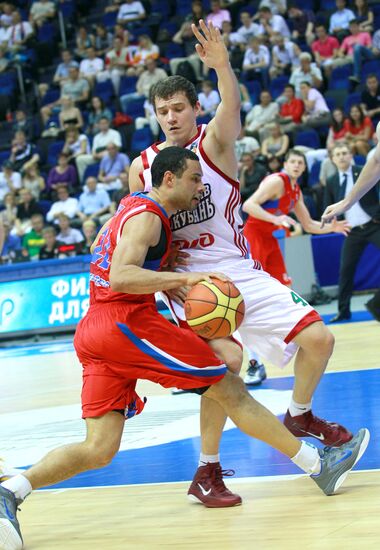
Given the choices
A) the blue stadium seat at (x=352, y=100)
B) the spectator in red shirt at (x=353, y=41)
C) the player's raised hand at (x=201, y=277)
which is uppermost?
the spectator in red shirt at (x=353, y=41)

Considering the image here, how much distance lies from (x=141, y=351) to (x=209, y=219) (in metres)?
0.86

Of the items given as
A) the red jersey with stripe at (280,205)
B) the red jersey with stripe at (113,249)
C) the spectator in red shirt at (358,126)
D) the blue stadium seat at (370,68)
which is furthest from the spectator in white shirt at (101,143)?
the red jersey with stripe at (113,249)

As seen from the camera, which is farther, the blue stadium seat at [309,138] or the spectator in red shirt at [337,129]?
the blue stadium seat at [309,138]

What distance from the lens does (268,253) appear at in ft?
26.7

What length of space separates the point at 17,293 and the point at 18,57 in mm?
8696

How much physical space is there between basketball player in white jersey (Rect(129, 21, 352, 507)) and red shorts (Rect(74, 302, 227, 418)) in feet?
0.90

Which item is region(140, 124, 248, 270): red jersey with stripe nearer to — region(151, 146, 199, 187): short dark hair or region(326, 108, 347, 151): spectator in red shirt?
region(151, 146, 199, 187): short dark hair

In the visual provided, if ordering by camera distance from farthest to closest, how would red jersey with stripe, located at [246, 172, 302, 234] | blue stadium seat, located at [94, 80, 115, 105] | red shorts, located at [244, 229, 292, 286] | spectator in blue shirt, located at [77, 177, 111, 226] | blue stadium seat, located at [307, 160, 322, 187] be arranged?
blue stadium seat, located at [94, 80, 115, 105] < spectator in blue shirt, located at [77, 177, 111, 226] < blue stadium seat, located at [307, 160, 322, 187] < red shorts, located at [244, 229, 292, 286] < red jersey with stripe, located at [246, 172, 302, 234]

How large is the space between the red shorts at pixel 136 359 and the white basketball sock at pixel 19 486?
0.37 metres

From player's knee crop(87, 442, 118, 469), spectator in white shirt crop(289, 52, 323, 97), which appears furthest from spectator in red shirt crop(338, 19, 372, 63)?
player's knee crop(87, 442, 118, 469)

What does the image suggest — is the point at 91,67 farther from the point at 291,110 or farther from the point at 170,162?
the point at 170,162

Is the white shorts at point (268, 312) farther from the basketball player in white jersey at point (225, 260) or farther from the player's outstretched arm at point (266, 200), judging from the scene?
the player's outstretched arm at point (266, 200)

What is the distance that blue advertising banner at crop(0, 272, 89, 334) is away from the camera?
43.2 ft

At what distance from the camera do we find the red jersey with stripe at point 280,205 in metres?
7.89
